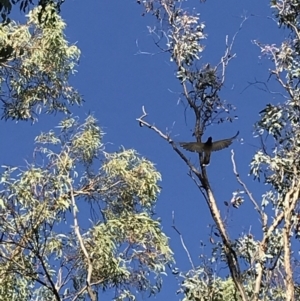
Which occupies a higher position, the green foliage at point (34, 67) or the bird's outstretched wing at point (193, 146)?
the green foliage at point (34, 67)

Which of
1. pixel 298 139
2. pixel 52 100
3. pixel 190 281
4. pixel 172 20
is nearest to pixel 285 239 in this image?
pixel 190 281

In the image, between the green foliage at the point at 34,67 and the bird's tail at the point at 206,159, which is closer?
the bird's tail at the point at 206,159

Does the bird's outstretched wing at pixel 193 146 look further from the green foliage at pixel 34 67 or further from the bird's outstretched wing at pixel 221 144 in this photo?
the green foliage at pixel 34 67

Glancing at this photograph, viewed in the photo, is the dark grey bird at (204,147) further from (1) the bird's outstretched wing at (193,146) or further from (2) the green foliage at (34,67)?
(2) the green foliage at (34,67)

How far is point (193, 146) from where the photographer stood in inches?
190

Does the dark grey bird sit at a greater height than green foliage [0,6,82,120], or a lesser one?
lesser

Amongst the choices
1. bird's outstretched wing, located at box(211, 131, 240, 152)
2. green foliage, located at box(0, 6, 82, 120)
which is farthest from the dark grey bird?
green foliage, located at box(0, 6, 82, 120)

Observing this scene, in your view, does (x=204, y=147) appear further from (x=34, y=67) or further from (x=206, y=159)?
(x=34, y=67)

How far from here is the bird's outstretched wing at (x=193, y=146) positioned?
190 inches

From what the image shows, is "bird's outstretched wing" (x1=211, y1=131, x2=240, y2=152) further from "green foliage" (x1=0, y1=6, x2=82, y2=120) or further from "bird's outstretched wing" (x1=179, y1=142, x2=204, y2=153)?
"green foliage" (x1=0, y1=6, x2=82, y2=120)

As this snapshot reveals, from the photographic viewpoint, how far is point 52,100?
7.93 meters

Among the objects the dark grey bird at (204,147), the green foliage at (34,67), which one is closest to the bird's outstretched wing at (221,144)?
the dark grey bird at (204,147)

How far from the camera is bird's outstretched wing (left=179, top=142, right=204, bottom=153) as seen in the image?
4.82m

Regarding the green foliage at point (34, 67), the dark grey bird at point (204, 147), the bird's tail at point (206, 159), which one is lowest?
the bird's tail at point (206, 159)
